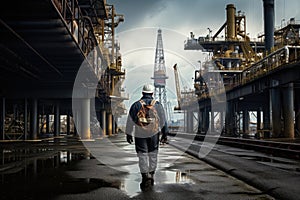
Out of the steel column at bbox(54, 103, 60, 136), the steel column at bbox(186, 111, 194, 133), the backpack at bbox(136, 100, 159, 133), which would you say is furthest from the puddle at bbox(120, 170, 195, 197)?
the steel column at bbox(186, 111, 194, 133)

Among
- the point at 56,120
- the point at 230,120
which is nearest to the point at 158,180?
the point at 56,120

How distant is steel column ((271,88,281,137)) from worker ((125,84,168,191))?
31.4 metres

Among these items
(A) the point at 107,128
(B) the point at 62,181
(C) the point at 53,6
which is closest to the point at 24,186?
(B) the point at 62,181

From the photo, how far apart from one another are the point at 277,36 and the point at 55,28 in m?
60.0

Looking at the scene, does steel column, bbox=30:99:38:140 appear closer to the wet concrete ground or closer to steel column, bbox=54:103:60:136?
steel column, bbox=54:103:60:136

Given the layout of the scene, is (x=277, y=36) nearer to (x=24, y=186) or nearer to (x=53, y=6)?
(x=53, y=6)

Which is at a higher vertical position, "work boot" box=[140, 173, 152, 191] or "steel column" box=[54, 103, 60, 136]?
"steel column" box=[54, 103, 60, 136]

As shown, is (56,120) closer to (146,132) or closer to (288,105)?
(288,105)

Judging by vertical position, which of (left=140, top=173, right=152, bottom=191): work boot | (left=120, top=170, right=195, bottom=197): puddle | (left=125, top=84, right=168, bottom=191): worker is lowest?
(left=120, top=170, right=195, bottom=197): puddle

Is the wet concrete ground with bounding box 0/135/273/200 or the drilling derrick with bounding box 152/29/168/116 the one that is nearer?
the wet concrete ground with bounding box 0/135/273/200

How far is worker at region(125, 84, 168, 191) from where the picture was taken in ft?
29.4

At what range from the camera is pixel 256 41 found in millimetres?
84000

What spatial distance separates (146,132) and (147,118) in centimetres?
34

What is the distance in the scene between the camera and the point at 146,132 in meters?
9.09
